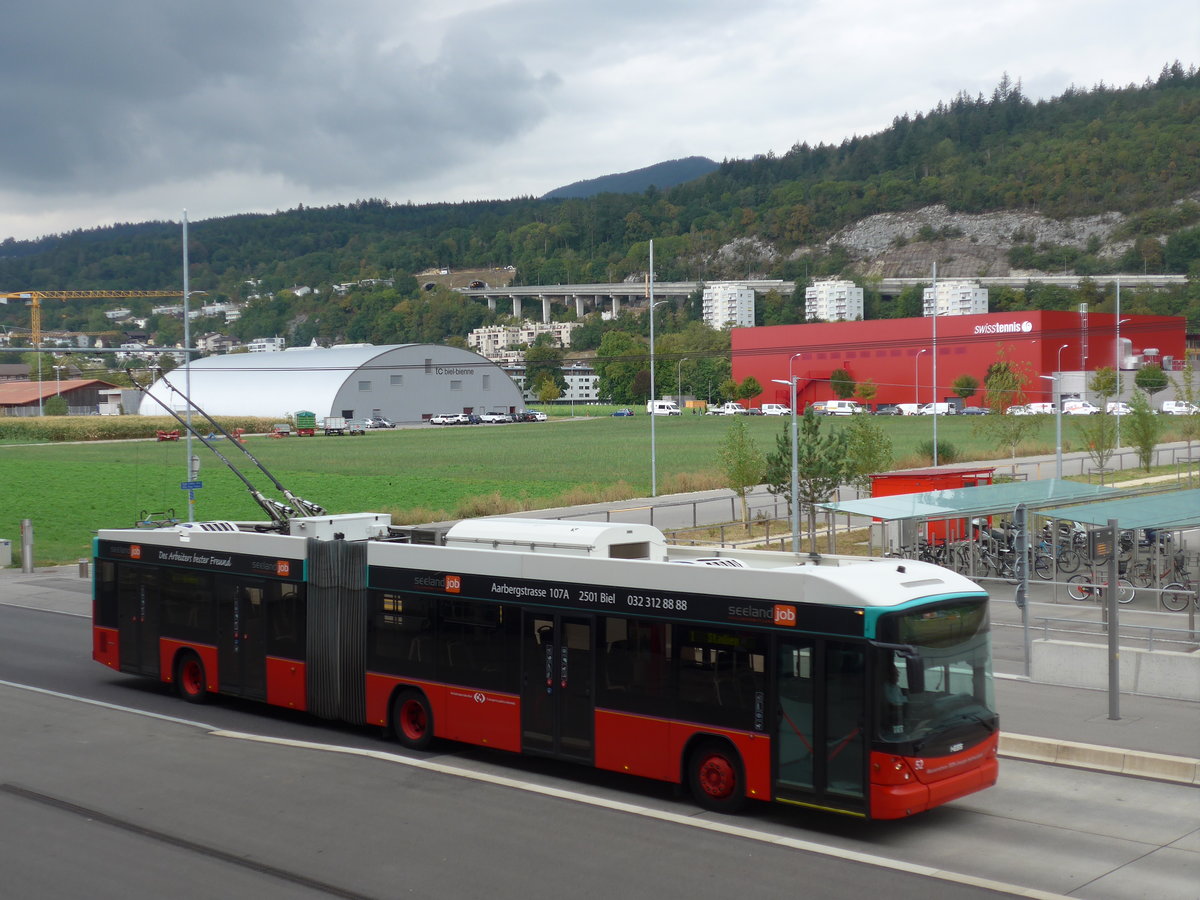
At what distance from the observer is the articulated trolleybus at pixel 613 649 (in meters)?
10.1

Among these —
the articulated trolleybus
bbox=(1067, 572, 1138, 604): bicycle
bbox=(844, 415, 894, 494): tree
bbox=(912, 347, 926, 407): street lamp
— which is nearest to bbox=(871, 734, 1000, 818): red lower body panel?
the articulated trolleybus

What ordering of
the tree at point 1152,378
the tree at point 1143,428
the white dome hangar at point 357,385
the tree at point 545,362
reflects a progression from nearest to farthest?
the tree at point 1143,428 → the tree at point 545,362 → the tree at point 1152,378 → the white dome hangar at point 357,385

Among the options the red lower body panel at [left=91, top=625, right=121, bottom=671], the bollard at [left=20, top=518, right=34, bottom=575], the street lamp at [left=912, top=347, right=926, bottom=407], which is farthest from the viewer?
the street lamp at [left=912, top=347, right=926, bottom=407]

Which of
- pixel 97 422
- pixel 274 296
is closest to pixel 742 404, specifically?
pixel 274 296

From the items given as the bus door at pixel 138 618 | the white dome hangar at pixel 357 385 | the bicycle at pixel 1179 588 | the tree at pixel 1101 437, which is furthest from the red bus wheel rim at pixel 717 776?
the white dome hangar at pixel 357 385

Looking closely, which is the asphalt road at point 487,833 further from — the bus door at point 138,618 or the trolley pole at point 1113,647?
the bus door at point 138,618

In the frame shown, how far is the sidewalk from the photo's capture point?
40.7 ft

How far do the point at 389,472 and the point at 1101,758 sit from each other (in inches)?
2092

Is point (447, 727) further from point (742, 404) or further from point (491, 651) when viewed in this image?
point (742, 404)

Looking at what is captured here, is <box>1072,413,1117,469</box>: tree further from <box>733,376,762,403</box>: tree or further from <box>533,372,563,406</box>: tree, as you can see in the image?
<box>533,372,563,406</box>: tree

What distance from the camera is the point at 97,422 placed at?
336 ft

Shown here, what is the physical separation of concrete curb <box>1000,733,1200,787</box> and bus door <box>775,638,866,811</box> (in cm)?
395

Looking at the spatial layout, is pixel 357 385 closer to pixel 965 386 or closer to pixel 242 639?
pixel 965 386

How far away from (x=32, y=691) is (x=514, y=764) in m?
8.42
